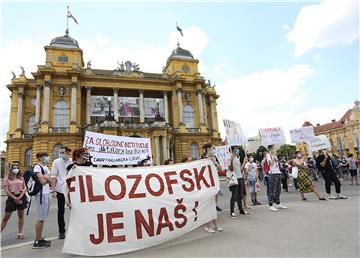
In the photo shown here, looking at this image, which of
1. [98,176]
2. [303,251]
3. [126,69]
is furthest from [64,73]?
[303,251]

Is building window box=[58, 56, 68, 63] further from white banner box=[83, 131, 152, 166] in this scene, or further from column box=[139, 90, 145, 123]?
white banner box=[83, 131, 152, 166]

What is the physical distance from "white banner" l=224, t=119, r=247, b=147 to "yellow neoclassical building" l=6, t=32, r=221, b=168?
82.2ft

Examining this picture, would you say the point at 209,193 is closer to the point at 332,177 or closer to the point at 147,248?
the point at 147,248

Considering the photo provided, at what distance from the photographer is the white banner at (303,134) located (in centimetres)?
1272

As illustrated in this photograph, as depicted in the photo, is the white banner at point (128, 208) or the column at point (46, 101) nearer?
the white banner at point (128, 208)

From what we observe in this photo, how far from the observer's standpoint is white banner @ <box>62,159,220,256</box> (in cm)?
421

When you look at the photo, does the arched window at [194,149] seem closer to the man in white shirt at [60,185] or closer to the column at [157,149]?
the column at [157,149]

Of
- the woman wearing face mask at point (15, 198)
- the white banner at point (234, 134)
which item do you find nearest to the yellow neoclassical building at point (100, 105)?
the white banner at point (234, 134)

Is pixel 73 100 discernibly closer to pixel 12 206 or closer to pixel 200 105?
pixel 200 105

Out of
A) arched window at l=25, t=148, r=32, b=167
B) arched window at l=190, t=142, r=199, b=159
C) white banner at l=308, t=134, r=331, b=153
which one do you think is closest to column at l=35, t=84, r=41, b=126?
arched window at l=25, t=148, r=32, b=167

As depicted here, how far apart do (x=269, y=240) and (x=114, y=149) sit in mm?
8038

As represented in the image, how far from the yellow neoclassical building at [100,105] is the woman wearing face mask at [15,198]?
27138mm

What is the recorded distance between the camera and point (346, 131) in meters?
72.6

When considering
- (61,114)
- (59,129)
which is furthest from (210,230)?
(61,114)
